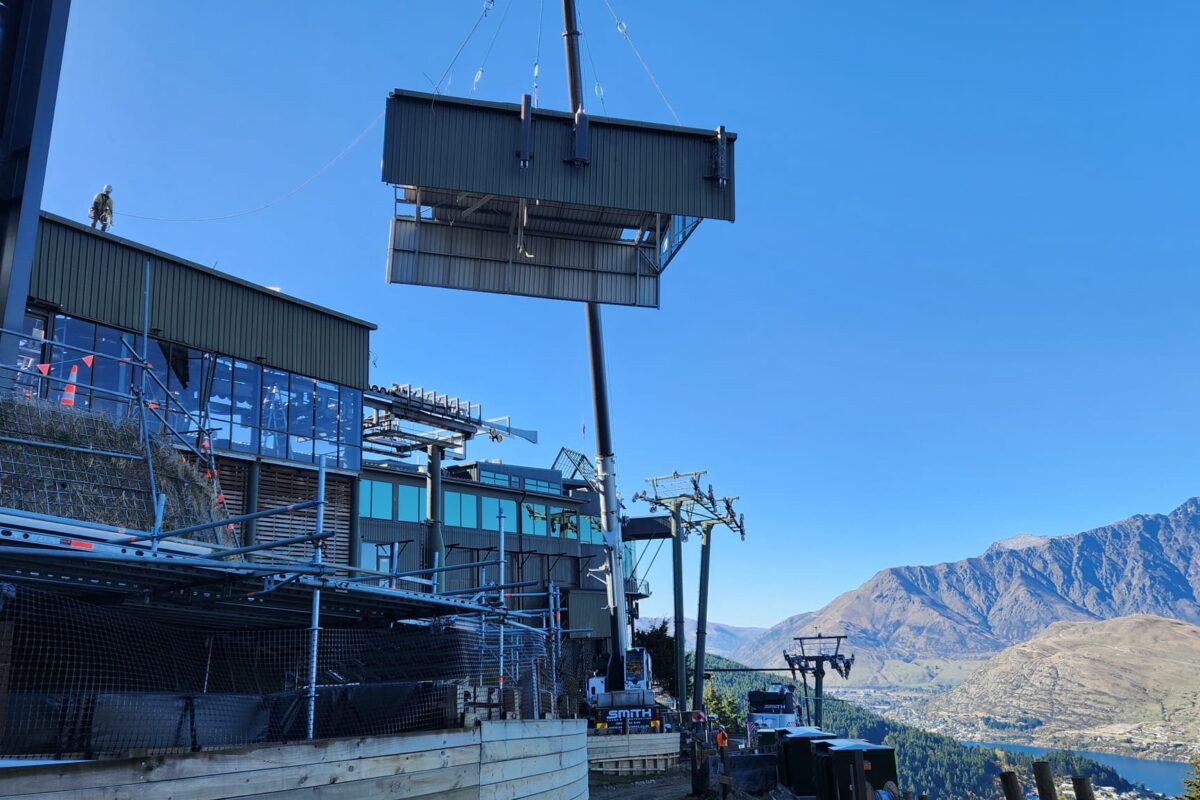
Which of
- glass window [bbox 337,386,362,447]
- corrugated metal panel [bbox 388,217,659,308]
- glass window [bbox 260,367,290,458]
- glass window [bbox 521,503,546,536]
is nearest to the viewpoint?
glass window [bbox 260,367,290,458]

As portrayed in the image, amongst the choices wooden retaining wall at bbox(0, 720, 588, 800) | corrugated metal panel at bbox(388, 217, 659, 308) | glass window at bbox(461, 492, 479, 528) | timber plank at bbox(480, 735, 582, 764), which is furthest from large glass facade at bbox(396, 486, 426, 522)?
wooden retaining wall at bbox(0, 720, 588, 800)

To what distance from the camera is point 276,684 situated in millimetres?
14352

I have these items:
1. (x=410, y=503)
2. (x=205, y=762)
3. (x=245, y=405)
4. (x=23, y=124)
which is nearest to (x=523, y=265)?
(x=245, y=405)

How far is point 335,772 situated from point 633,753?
79.4 ft

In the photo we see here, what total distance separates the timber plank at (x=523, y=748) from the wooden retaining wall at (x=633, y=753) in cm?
1617

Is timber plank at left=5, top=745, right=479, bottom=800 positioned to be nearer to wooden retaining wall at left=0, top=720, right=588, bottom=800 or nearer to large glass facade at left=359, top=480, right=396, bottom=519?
wooden retaining wall at left=0, top=720, right=588, bottom=800

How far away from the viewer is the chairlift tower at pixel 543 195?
1264 inches

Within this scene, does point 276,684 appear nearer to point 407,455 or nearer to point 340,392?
point 340,392

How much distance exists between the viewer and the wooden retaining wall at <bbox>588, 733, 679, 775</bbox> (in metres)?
30.5

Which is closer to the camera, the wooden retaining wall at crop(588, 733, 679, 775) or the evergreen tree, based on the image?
the wooden retaining wall at crop(588, 733, 679, 775)

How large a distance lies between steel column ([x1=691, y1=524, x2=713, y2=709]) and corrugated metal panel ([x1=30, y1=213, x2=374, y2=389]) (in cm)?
3084

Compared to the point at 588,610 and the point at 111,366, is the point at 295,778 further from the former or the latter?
A: the point at 588,610

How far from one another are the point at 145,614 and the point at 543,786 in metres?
5.34

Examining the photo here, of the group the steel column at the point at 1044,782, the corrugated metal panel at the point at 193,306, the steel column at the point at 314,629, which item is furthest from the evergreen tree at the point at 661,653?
the steel column at the point at 314,629
